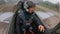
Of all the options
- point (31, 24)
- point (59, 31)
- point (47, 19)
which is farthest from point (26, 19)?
point (47, 19)

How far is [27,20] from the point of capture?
1529 millimetres

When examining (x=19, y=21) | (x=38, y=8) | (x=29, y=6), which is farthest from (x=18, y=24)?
(x=38, y=8)

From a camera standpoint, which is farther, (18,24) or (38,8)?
(38,8)

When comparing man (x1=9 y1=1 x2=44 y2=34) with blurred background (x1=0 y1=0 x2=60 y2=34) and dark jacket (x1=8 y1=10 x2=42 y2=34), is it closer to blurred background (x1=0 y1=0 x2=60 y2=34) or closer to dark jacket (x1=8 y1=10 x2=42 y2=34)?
dark jacket (x1=8 y1=10 x2=42 y2=34)

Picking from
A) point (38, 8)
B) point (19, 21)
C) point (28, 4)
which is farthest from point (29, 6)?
point (38, 8)

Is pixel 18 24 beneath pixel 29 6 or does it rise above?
beneath

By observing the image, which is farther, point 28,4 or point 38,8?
point 38,8

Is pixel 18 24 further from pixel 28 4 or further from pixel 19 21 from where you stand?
pixel 28 4

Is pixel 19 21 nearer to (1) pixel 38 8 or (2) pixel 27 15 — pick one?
(2) pixel 27 15

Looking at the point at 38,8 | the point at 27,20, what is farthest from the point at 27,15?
the point at 38,8

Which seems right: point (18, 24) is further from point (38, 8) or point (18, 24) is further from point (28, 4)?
point (38, 8)

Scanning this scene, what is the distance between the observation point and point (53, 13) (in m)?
2.24

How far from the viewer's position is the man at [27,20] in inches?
59.2

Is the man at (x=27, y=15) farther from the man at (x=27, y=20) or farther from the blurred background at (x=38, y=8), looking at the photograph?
the blurred background at (x=38, y=8)
